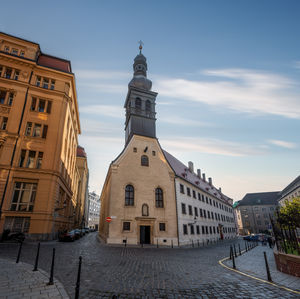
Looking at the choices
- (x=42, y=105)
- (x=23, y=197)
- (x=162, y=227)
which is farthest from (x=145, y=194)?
(x=42, y=105)

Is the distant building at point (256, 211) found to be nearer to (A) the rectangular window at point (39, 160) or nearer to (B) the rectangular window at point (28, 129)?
(A) the rectangular window at point (39, 160)

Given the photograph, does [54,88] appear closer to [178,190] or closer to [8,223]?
[8,223]

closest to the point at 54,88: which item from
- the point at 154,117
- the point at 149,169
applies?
the point at 154,117

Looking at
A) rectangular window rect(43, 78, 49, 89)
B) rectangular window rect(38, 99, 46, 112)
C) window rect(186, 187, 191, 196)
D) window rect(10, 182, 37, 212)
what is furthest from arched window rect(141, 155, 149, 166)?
rectangular window rect(43, 78, 49, 89)

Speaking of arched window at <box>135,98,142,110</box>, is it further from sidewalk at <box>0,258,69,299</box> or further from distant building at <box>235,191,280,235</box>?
distant building at <box>235,191,280,235</box>

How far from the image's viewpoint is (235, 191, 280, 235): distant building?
81438 millimetres

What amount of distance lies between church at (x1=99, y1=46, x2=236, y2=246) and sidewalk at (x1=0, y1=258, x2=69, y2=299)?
16.0 meters

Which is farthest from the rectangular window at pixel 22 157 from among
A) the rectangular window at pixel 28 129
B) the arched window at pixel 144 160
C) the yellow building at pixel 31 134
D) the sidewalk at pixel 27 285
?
the sidewalk at pixel 27 285

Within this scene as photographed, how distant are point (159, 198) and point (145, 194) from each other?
2.50 m

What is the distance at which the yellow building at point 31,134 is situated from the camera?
21234mm

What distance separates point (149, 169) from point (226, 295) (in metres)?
22.1

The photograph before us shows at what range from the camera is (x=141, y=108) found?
31.8 meters

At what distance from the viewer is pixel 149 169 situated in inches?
1109

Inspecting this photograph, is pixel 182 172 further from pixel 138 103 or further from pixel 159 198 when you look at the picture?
pixel 138 103
